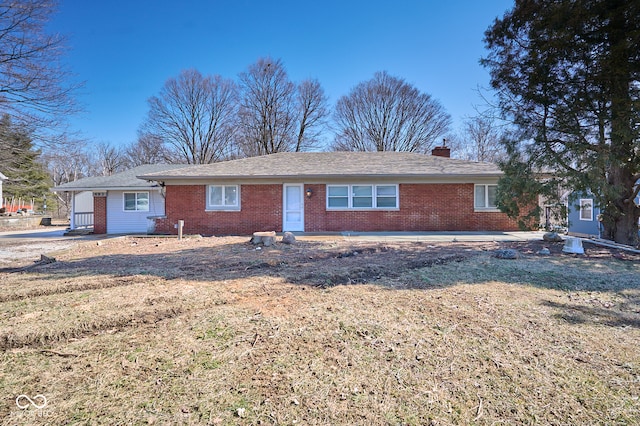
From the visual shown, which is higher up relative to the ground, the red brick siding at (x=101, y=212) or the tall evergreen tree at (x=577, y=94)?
the tall evergreen tree at (x=577, y=94)

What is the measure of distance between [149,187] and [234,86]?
19635 millimetres

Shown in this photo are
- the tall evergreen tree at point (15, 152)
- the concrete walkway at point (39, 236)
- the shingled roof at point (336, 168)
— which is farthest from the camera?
the concrete walkway at point (39, 236)

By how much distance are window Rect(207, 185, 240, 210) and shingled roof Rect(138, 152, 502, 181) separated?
693mm

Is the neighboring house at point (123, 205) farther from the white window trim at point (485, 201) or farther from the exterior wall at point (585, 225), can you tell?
the exterior wall at point (585, 225)

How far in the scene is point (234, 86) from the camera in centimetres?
3120

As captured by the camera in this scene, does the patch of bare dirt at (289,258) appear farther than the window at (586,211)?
No

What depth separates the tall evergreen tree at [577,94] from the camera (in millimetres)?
7770

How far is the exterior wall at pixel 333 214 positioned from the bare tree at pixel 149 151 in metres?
21.5

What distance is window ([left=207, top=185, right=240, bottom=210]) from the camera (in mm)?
13562

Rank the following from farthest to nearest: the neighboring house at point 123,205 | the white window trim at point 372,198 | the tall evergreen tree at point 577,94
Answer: the neighboring house at point 123,205 < the white window trim at point 372,198 < the tall evergreen tree at point 577,94

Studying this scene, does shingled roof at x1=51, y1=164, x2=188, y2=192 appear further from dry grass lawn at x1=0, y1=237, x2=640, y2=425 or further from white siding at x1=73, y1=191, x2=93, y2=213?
dry grass lawn at x1=0, y1=237, x2=640, y2=425

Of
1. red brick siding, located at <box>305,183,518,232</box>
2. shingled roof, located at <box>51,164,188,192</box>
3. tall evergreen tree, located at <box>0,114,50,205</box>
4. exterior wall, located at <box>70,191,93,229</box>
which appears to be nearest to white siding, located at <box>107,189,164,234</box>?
shingled roof, located at <box>51,164,188,192</box>

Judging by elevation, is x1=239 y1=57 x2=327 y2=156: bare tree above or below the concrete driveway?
above

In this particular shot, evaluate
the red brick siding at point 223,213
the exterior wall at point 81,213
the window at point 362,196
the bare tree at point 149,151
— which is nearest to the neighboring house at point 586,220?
the window at point 362,196
